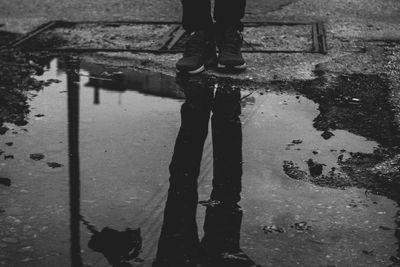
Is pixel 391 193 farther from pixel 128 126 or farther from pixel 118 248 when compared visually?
pixel 128 126

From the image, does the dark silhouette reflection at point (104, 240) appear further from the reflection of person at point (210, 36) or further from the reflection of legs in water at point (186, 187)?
the reflection of person at point (210, 36)

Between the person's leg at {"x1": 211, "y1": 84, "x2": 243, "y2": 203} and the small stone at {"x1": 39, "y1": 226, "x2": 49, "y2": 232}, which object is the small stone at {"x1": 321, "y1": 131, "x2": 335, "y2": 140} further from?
the small stone at {"x1": 39, "y1": 226, "x2": 49, "y2": 232}

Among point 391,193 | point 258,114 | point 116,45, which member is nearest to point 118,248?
point 391,193

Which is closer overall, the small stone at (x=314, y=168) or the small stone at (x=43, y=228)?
the small stone at (x=43, y=228)

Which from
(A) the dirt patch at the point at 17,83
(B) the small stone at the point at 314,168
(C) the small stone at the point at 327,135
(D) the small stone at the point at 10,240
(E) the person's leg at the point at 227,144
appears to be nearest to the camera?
(D) the small stone at the point at 10,240

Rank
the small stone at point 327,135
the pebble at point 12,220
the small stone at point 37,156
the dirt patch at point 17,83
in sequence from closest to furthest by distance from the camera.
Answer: the pebble at point 12,220 < the small stone at point 37,156 < the small stone at point 327,135 < the dirt patch at point 17,83

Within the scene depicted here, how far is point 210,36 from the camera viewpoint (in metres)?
3.56

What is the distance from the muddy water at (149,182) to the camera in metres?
1.81

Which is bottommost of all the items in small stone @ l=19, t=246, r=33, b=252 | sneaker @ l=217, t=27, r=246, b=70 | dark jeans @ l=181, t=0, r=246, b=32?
small stone @ l=19, t=246, r=33, b=252

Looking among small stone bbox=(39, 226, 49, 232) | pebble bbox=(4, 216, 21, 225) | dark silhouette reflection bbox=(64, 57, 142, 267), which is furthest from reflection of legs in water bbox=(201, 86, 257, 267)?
pebble bbox=(4, 216, 21, 225)

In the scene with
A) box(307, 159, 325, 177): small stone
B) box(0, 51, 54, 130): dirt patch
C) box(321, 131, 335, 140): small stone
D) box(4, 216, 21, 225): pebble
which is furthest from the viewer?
box(0, 51, 54, 130): dirt patch

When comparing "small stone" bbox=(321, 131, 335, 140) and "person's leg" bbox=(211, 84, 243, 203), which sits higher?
"small stone" bbox=(321, 131, 335, 140)

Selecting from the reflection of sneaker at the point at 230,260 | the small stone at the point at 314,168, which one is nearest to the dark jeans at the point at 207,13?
the small stone at the point at 314,168

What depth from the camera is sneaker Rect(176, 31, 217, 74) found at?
3.42 m
